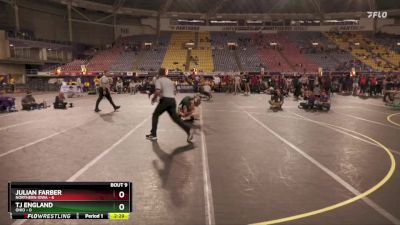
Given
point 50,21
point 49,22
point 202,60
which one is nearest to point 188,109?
point 202,60

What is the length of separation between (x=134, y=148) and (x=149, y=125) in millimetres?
3553

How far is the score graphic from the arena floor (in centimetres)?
77

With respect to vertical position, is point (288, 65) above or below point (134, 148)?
above

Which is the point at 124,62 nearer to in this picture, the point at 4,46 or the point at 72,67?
the point at 72,67

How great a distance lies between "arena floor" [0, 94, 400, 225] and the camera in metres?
4.12

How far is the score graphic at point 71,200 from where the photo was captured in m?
3.07

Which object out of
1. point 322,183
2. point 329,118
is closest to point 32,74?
point 329,118

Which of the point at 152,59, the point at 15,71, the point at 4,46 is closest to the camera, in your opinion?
the point at 4,46

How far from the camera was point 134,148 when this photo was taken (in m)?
7.64

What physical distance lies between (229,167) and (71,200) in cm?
343

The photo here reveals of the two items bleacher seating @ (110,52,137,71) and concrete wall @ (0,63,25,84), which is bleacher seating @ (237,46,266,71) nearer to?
bleacher seating @ (110,52,137,71)

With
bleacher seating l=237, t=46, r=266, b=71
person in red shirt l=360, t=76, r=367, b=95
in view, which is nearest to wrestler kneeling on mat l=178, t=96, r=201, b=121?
person in red shirt l=360, t=76, r=367, b=95

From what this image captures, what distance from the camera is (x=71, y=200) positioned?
3.09 metres

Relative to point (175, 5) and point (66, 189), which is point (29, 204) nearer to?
point (66, 189)
